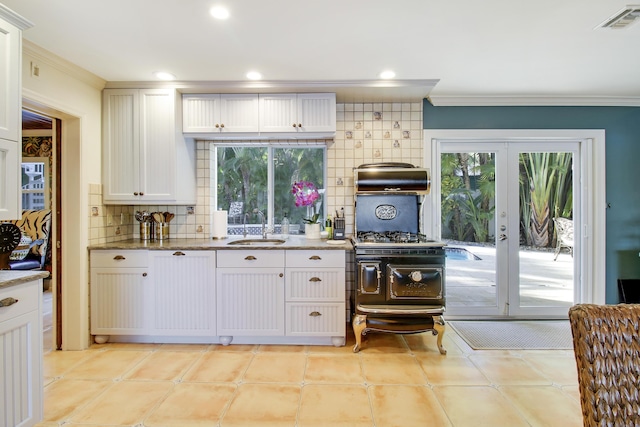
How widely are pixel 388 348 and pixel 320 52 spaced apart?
95.0 inches

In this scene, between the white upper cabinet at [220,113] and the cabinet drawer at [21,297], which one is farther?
the white upper cabinet at [220,113]

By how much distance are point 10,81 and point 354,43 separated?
1.97 metres

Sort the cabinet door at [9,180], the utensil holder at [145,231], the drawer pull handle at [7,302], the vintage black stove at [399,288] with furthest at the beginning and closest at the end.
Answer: the utensil holder at [145,231], the vintage black stove at [399,288], the cabinet door at [9,180], the drawer pull handle at [7,302]

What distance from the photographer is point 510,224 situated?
3.40 metres

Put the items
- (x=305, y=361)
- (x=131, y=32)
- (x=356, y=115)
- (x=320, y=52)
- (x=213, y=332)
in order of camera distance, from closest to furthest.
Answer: (x=131, y=32), (x=320, y=52), (x=305, y=361), (x=213, y=332), (x=356, y=115)

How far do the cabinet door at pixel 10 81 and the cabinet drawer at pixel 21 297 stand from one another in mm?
758

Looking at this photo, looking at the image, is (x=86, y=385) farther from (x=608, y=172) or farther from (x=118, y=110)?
(x=608, y=172)

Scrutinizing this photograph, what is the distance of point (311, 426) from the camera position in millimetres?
1769

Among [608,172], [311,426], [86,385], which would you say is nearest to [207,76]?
[86,385]

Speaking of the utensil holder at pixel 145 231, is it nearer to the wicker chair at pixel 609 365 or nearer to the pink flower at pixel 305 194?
the pink flower at pixel 305 194

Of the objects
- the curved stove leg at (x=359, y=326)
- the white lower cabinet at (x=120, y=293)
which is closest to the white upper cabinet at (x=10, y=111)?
the white lower cabinet at (x=120, y=293)

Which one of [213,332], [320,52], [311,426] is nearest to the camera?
[311,426]

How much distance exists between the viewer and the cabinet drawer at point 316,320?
271 centimetres

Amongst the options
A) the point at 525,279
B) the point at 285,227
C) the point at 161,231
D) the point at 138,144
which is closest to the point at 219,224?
the point at 161,231
